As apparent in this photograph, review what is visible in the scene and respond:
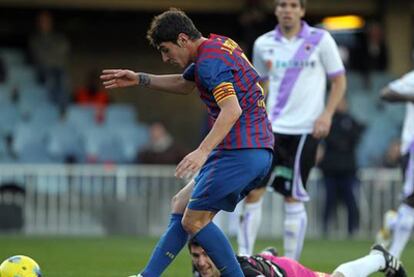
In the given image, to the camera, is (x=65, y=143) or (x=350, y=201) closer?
(x=350, y=201)

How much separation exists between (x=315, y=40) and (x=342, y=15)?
43.4 feet

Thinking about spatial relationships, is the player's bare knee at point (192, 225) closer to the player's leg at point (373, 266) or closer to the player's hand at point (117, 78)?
the player's hand at point (117, 78)

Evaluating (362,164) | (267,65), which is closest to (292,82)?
(267,65)

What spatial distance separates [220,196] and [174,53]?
1046mm

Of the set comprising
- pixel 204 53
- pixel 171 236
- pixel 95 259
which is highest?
pixel 204 53

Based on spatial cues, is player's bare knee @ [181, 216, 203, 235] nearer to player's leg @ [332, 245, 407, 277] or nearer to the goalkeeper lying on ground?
the goalkeeper lying on ground

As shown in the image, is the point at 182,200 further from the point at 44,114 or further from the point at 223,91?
the point at 44,114

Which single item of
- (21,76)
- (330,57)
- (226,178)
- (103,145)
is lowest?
(103,145)

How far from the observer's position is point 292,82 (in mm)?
11703

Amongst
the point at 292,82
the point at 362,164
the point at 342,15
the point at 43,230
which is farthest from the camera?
the point at 342,15

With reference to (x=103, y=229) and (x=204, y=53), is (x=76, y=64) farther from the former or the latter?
(x=204, y=53)

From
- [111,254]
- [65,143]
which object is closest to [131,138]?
[65,143]

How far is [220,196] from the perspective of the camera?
891 cm

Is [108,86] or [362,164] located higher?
[108,86]
